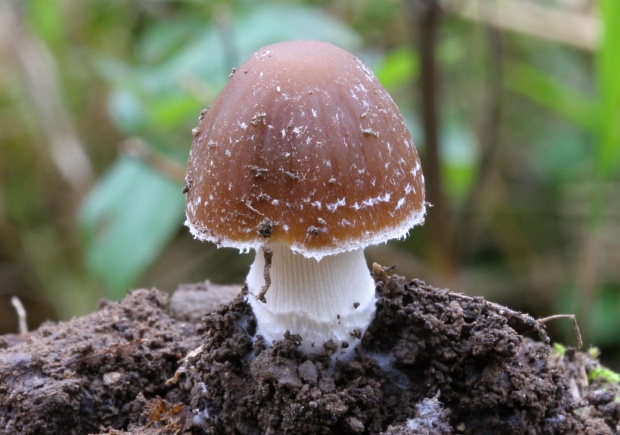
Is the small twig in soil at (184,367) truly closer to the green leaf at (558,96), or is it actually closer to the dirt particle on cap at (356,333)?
the dirt particle on cap at (356,333)

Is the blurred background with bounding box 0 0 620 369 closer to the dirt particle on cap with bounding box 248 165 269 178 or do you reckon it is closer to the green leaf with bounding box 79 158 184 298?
the green leaf with bounding box 79 158 184 298

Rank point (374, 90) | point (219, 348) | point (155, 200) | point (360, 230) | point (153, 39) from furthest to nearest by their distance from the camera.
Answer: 1. point (153, 39)
2. point (155, 200)
3. point (219, 348)
4. point (374, 90)
5. point (360, 230)

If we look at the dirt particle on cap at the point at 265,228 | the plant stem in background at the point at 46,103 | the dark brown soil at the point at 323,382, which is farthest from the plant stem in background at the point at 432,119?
the plant stem in background at the point at 46,103

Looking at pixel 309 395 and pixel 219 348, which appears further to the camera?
pixel 219 348

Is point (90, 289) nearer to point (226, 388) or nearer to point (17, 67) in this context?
point (17, 67)

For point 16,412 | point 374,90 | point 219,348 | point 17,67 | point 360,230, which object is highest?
point 17,67

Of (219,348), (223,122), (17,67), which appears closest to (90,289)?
(17,67)

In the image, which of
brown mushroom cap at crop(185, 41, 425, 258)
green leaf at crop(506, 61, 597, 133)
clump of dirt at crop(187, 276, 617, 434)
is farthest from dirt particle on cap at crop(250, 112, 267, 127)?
green leaf at crop(506, 61, 597, 133)

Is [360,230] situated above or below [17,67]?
below
